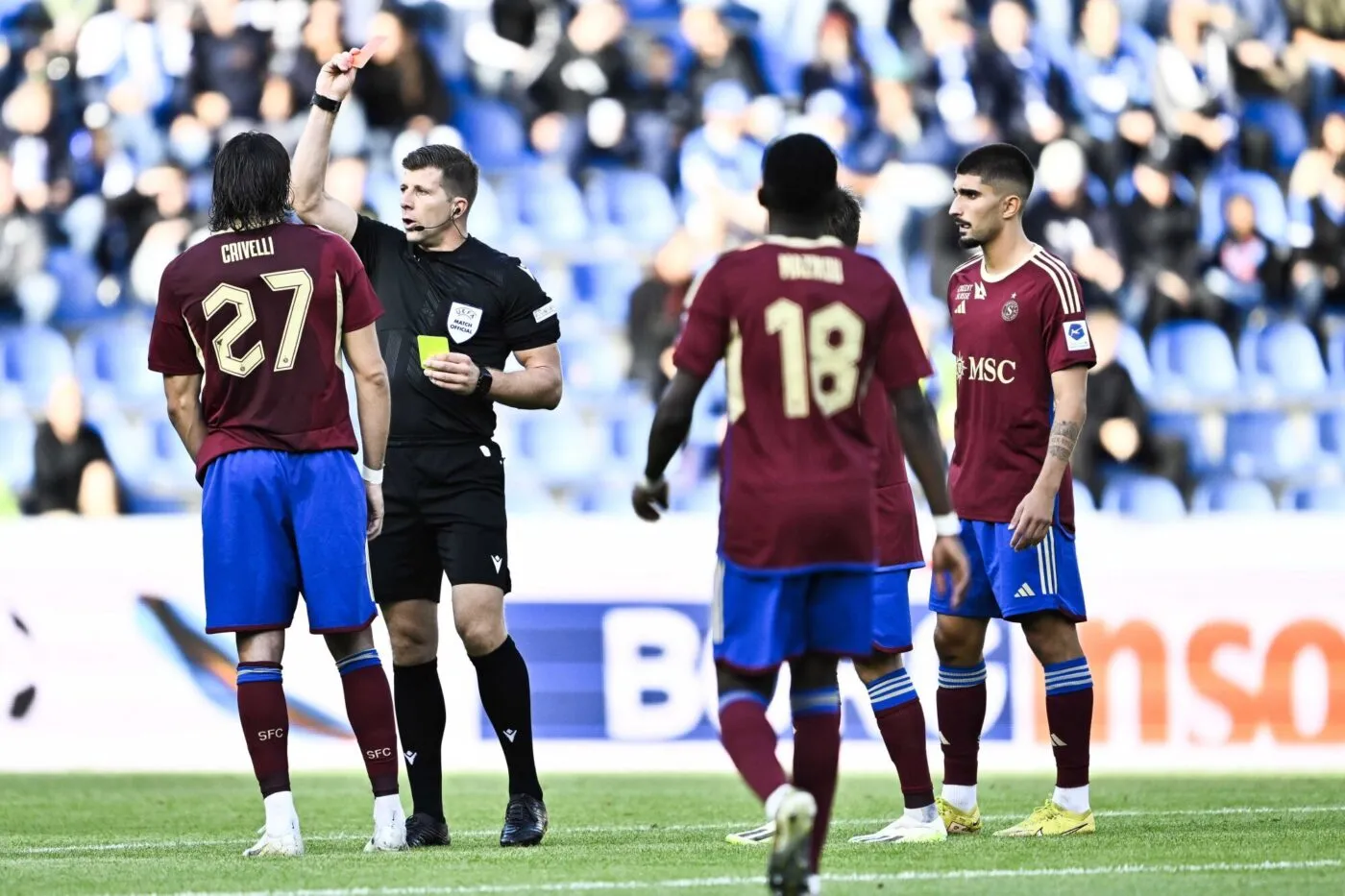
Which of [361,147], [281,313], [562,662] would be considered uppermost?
[361,147]

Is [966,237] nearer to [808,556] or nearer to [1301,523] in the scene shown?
[808,556]

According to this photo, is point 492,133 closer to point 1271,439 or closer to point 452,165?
point 1271,439

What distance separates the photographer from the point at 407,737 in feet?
21.1

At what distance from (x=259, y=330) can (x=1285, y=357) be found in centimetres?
929

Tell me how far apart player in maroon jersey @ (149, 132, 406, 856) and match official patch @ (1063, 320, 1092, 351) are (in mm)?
2223

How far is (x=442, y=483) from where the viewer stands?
6344 mm

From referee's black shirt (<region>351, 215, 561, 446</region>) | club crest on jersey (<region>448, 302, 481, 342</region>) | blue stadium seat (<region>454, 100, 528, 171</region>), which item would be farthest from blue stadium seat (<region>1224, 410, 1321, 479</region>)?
club crest on jersey (<region>448, 302, 481, 342</region>)

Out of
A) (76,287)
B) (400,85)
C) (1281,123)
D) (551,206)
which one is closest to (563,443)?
(551,206)

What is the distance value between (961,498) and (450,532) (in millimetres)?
1677

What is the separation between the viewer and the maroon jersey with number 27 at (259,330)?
5734 millimetres

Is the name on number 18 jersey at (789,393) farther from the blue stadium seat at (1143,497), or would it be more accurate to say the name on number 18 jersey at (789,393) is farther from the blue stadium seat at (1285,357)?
the blue stadium seat at (1285,357)

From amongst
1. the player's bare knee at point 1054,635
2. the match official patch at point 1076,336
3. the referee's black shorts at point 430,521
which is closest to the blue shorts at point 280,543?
the referee's black shorts at point 430,521

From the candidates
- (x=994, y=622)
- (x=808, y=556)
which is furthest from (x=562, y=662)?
(x=808, y=556)

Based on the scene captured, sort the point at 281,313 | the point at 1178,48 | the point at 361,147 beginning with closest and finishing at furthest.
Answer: the point at 281,313 < the point at 361,147 < the point at 1178,48
